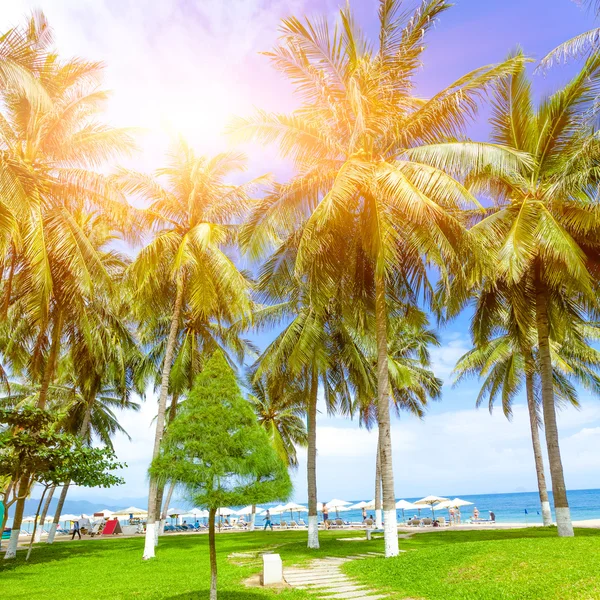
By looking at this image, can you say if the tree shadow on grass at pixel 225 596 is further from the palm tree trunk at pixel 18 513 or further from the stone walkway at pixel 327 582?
the palm tree trunk at pixel 18 513

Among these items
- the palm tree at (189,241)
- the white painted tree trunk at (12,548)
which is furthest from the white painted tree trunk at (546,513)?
the white painted tree trunk at (12,548)

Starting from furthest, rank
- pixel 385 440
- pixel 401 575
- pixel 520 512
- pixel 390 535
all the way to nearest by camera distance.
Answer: pixel 520 512 → pixel 385 440 → pixel 390 535 → pixel 401 575

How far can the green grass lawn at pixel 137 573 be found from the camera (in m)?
10.4

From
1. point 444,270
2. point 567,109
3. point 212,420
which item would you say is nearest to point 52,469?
point 212,420

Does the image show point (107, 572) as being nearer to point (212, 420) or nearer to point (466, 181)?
point (212, 420)

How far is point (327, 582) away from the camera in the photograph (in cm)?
1109

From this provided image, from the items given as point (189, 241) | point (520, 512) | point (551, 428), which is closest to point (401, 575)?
point (551, 428)

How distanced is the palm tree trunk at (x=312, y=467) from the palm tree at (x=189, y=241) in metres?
4.17

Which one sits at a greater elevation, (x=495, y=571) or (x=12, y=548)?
(x=495, y=571)

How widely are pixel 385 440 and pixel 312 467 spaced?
626cm

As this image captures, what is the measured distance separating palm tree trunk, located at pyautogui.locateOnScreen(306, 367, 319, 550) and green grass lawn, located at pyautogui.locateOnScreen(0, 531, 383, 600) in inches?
23.1

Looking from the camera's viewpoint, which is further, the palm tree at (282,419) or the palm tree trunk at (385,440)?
the palm tree at (282,419)

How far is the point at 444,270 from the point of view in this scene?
13641 mm

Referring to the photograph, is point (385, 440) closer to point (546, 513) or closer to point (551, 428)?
point (551, 428)
